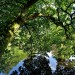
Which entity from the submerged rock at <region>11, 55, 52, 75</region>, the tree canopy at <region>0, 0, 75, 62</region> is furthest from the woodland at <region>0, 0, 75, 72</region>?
the submerged rock at <region>11, 55, 52, 75</region>

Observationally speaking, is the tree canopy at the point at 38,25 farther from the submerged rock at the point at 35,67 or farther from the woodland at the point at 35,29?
the submerged rock at the point at 35,67

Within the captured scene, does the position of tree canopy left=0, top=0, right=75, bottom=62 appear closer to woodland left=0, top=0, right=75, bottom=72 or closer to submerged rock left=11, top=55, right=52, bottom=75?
woodland left=0, top=0, right=75, bottom=72

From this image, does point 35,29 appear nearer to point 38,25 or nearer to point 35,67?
point 38,25

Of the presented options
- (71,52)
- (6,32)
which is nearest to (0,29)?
(6,32)

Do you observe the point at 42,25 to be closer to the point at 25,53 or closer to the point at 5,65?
the point at 25,53

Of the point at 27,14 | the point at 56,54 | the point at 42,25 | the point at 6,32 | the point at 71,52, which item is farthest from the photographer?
the point at 56,54

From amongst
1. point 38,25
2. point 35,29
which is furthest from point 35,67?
point 38,25

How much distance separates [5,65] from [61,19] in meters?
7.17

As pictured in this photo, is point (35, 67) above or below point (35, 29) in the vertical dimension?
below

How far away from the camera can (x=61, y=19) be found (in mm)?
20828

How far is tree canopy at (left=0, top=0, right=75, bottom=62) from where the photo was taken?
727 inches

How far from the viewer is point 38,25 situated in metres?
22.4

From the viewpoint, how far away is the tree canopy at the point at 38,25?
18.5 meters

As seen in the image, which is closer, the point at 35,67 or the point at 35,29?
the point at 35,67
